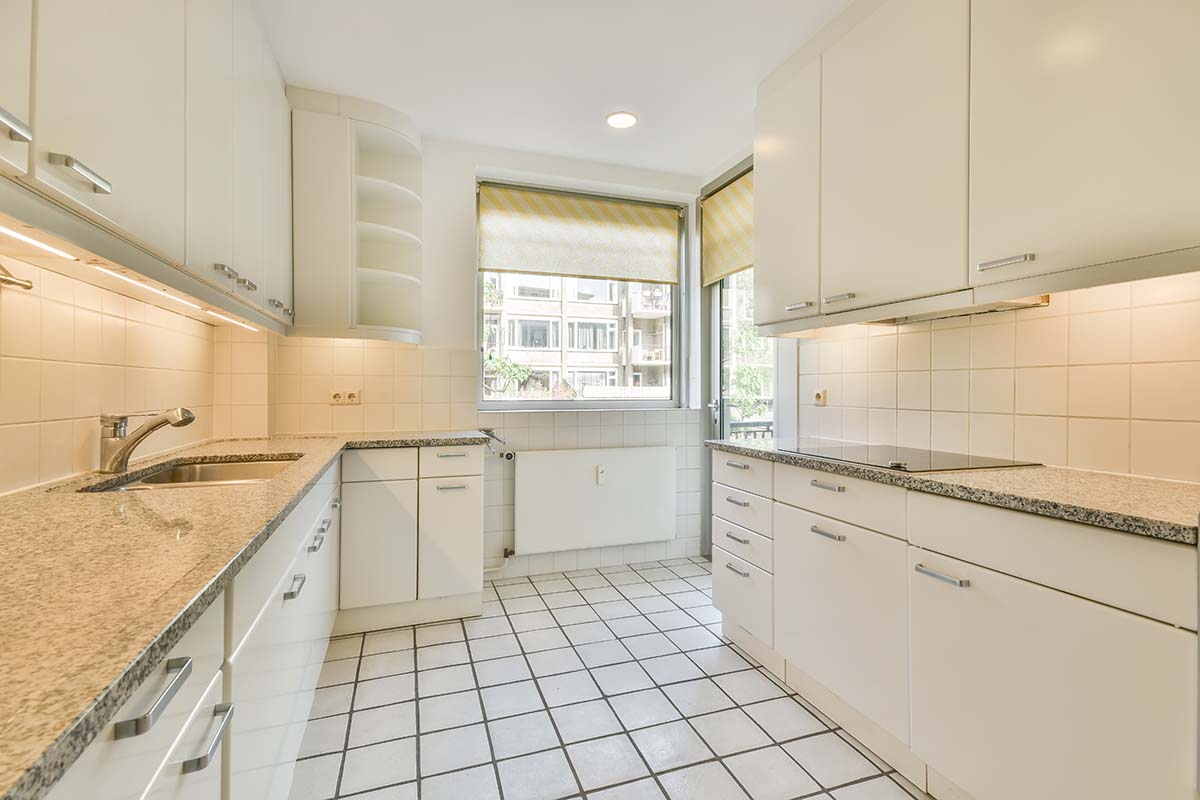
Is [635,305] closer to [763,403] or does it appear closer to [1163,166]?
[763,403]

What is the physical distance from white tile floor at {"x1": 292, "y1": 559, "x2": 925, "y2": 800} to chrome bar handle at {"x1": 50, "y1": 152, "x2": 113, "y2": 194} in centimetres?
153

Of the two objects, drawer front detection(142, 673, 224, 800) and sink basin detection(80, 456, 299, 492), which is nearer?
drawer front detection(142, 673, 224, 800)

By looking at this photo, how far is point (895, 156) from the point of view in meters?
1.79

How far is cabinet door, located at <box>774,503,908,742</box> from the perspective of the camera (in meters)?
1.52

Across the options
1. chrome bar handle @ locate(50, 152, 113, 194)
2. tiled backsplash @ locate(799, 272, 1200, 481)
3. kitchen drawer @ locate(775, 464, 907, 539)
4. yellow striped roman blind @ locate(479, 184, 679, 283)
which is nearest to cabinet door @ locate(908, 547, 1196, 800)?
kitchen drawer @ locate(775, 464, 907, 539)

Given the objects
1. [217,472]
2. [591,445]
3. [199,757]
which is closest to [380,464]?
[217,472]

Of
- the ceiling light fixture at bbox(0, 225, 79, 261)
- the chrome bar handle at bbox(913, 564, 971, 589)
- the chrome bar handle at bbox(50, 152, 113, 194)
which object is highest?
the chrome bar handle at bbox(50, 152, 113, 194)

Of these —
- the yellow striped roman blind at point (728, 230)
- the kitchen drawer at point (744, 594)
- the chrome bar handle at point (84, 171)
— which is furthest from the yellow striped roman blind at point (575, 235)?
the chrome bar handle at point (84, 171)

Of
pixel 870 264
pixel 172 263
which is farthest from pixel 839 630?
pixel 172 263

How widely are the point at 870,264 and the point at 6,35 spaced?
6.96ft

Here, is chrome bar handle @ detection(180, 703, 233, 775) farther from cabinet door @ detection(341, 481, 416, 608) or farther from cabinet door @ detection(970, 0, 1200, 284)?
cabinet door @ detection(970, 0, 1200, 284)

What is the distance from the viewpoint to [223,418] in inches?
99.5

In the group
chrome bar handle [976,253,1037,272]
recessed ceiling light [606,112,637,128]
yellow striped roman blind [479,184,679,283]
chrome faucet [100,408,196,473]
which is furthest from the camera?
yellow striped roman blind [479,184,679,283]

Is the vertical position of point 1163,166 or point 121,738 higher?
point 1163,166
